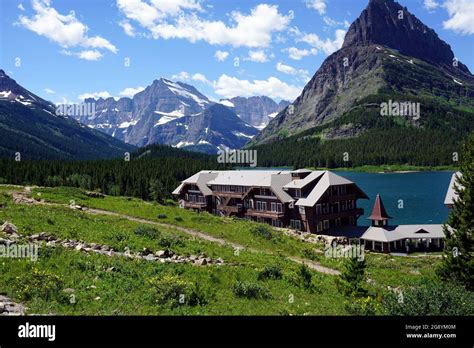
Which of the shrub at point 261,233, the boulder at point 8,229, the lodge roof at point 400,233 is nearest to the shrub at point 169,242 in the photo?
the boulder at point 8,229

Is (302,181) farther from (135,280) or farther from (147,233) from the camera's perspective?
(135,280)

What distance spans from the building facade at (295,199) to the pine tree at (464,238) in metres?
36.7

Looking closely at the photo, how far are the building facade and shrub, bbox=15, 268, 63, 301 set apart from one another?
51.1 meters

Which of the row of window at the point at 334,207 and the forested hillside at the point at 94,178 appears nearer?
the row of window at the point at 334,207

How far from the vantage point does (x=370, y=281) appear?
3388 cm

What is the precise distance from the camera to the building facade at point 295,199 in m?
66.9

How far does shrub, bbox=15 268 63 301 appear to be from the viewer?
16781mm

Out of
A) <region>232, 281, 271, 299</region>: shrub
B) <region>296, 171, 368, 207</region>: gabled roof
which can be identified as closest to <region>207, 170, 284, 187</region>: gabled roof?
<region>296, 171, 368, 207</region>: gabled roof

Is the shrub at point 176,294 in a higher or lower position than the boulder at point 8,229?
lower

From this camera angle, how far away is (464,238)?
27.6 m

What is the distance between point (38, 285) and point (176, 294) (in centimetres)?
621

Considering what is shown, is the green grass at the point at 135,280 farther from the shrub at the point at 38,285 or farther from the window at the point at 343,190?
the window at the point at 343,190

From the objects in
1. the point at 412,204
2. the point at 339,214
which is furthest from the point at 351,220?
the point at 412,204
